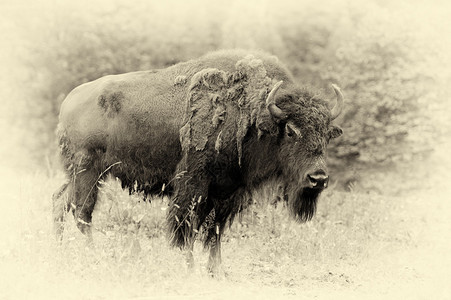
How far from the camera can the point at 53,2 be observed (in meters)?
10.6

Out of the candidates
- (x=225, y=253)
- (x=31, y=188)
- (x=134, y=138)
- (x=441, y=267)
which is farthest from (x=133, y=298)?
(x=31, y=188)

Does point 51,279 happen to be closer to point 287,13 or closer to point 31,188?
point 31,188

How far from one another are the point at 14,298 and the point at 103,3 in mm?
6967

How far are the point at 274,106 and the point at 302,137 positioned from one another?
41cm

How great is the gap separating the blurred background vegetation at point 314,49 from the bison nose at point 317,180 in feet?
13.7

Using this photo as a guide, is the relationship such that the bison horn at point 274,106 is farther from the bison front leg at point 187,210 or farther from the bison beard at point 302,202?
the bison front leg at point 187,210

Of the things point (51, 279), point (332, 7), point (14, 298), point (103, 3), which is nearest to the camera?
point (14, 298)

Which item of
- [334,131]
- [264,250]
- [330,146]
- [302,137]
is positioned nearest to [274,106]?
[302,137]

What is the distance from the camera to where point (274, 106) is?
5.45 metres

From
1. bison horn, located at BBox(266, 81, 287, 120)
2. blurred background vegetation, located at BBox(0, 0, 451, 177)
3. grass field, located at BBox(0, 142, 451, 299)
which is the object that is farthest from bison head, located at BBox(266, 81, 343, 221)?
blurred background vegetation, located at BBox(0, 0, 451, 177)

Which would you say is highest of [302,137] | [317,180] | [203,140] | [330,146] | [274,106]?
[274,106]

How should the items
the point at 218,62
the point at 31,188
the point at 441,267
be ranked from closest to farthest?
the point at 218,62, the point at 441,267, the point at 31,188

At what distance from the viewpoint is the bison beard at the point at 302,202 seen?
5.64m

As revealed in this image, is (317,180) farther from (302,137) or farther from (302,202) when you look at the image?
(302,202)
